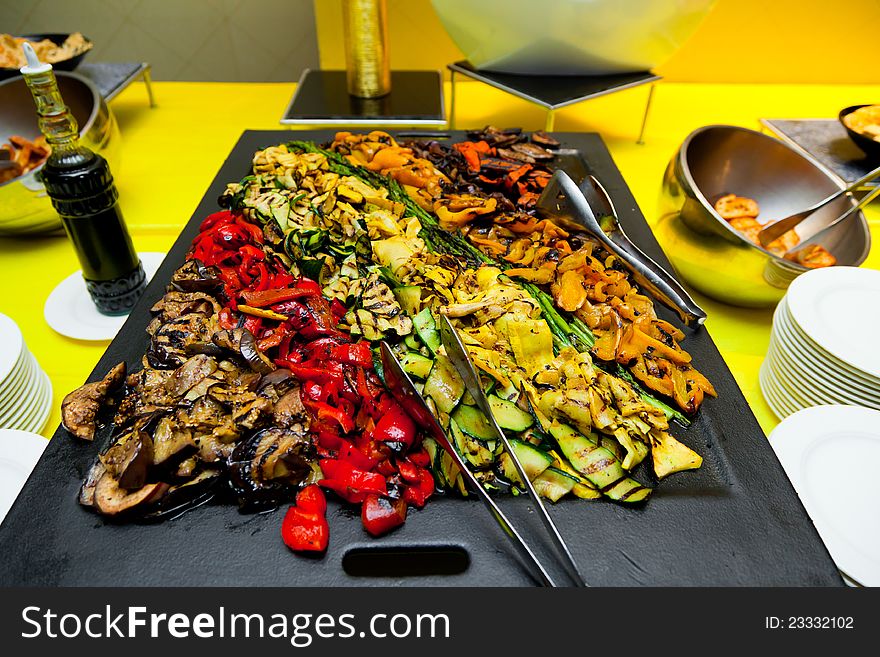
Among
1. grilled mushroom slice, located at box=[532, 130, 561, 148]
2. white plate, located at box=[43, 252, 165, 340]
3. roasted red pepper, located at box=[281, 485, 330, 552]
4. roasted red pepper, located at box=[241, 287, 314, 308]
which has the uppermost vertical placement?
roasted red pepper, located at box=[241, 287, 314, 308]

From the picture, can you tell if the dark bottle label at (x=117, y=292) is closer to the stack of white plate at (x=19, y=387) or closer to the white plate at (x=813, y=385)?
the stack of white plate at (x=19, y=387)

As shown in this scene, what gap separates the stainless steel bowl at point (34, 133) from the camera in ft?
6.82

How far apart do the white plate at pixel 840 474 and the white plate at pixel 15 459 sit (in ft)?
5.33

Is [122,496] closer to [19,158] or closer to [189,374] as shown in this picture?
[189,374]

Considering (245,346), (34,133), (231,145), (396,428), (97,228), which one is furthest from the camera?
(231,145)

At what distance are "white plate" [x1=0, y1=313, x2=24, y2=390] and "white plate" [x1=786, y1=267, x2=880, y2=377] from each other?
1.96 m

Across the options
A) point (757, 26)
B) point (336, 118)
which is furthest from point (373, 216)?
point (757, 26)

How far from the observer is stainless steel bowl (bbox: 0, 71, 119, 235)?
208 centimetres

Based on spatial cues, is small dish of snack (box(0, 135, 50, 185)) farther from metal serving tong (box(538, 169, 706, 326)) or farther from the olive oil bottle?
metal serving tong (box(538, 169, 706, 326))

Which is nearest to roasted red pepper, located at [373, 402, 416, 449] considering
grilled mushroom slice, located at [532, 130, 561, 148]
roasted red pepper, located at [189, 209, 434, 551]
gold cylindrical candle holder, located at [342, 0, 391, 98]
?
roasted red pepper, located at [189, 209, 434, 551]

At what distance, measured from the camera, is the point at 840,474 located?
4.26 feet

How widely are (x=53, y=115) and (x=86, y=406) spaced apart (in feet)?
2.70

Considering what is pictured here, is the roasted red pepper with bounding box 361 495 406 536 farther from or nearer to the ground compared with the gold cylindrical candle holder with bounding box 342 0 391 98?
nearer to the ground

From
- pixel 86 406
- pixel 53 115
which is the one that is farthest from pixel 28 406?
pixel 53 115
